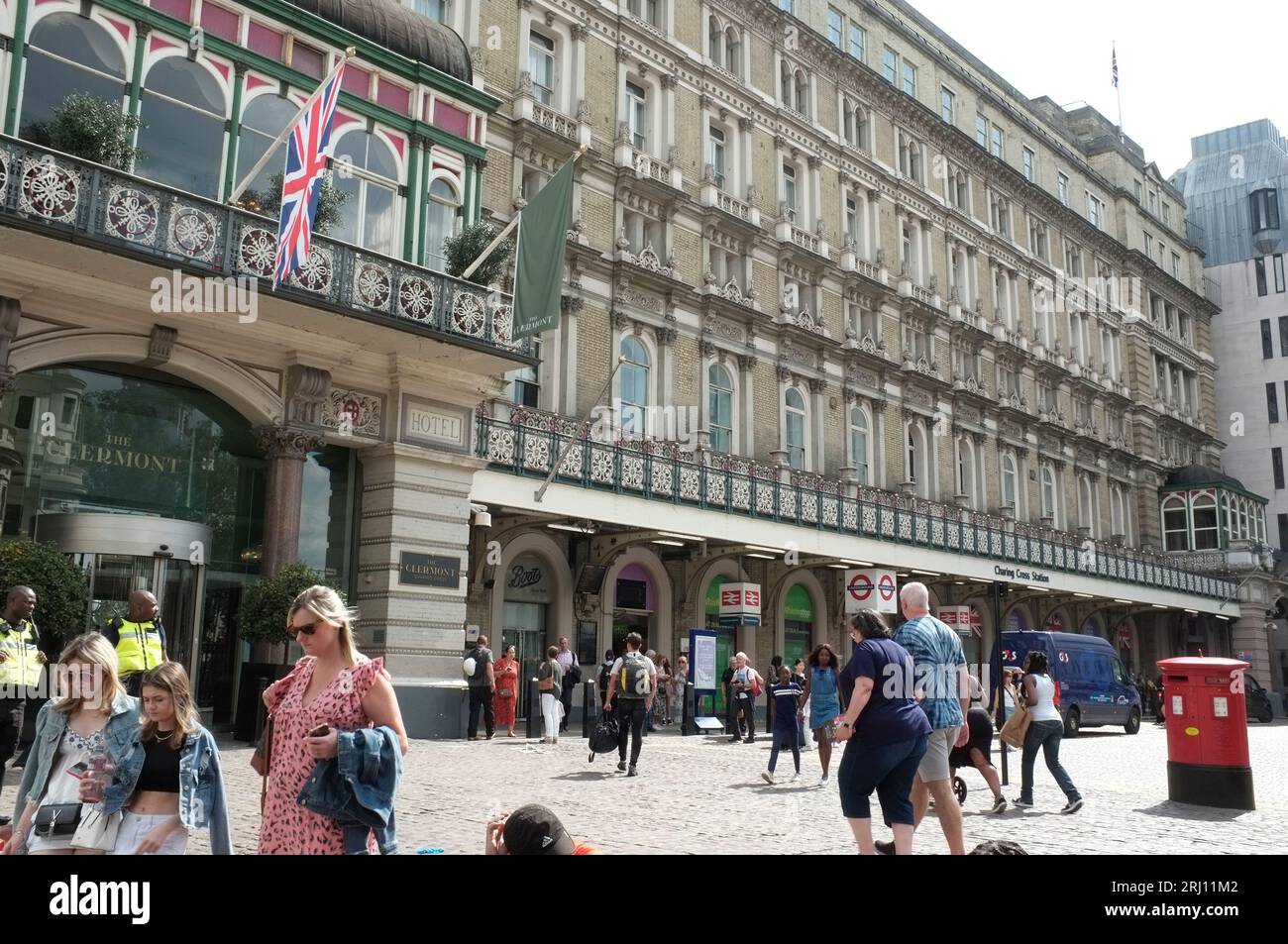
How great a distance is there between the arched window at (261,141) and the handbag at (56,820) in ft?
45.8

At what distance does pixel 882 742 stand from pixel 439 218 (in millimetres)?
15871

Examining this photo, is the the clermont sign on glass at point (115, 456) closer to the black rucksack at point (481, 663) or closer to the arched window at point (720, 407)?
the black rucksack at point (481, 663)

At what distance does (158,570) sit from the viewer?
52.6 ft

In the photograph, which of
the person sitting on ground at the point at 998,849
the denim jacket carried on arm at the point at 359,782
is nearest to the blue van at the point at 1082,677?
the denim jacket carried on arm at the point at 359,782

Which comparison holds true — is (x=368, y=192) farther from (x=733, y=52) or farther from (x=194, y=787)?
(x=733, y=52)

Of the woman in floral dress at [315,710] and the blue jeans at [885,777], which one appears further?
the blue jeans at [885,777]

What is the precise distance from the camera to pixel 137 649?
33.9 feet

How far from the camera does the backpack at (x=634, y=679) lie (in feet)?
47.7

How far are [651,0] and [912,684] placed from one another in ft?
87.4

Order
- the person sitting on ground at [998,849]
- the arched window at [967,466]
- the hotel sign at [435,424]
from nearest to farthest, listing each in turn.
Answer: the person sitting on ground at [998,849], the hotel sign at [435,424], the arched window at [967,466]

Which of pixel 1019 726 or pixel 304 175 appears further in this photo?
pixel 304 175

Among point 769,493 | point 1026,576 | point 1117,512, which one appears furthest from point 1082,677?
point 1117,512

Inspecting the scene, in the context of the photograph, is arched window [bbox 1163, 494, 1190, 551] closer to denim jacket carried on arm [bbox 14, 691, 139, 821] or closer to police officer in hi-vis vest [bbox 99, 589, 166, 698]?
police officer in hi-vis vest [bbox 99, 589, 166, 698]
